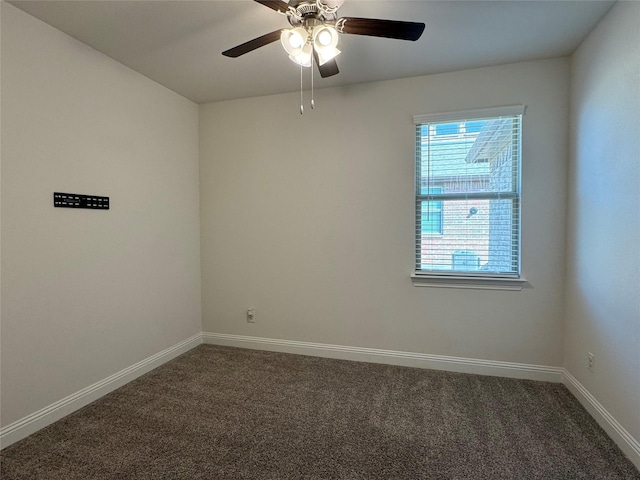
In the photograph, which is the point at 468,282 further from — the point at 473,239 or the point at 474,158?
the point at 474,158

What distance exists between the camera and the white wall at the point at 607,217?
5.81 ft

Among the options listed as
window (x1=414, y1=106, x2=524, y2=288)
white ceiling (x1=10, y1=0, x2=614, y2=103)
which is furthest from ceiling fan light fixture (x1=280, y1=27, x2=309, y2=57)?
window (x1=414, y1=106, x2=524, y2=288)

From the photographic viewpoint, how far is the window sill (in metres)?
2.67

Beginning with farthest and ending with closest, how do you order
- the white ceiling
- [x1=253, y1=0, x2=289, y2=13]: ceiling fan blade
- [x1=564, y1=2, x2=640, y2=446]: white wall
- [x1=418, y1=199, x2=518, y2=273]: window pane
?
1. [x1=418, y1=199, x2=518, y2=273]: window pane
2. the white ceiling
3. [x1=564, y1=2, x2=640, y2=446]: white wall
4. [x1=253, y1=0, x2=289, y2=13]: ceiling fan blade

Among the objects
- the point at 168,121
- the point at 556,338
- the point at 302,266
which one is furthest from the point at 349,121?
the point at 556,338

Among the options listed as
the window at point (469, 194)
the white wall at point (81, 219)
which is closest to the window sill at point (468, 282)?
the window at point (469, 194)

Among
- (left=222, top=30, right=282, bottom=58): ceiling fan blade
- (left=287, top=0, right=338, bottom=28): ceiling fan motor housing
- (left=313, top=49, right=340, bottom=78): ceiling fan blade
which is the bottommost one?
(left=313, top=49, right=340, bottom=78): ceiling fan blade

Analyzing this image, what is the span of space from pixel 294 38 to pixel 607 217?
218 cm

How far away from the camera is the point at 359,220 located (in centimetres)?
304

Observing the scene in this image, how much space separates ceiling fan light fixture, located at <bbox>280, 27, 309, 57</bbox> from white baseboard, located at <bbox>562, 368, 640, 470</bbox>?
2.84 m

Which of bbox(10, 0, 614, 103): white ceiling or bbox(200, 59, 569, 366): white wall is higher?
bbox(10, 0, 614, 103): white ceiling

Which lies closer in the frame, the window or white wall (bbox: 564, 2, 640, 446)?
white wall (bbox: 564, 2, 640, 446)

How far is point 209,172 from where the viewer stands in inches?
137

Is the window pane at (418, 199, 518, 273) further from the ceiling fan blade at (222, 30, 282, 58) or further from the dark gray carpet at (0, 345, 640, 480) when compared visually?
the ceiling fan blade at (222, 30, 282, 58)
